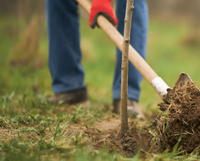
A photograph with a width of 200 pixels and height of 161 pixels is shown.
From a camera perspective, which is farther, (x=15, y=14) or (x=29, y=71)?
(x=15, y=14)

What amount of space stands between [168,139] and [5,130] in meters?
0.87

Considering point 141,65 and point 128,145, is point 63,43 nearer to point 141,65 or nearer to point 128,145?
point 141,65

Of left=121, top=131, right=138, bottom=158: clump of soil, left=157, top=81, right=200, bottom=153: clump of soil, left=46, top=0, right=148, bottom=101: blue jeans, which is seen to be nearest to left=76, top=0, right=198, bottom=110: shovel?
left=157, top=81, right=200, bottom=153: clump of soil

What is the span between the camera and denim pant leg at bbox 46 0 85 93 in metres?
2.21

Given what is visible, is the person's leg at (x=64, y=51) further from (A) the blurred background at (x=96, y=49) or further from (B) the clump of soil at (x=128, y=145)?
(B) the clump of soil at (x=128, y=145)

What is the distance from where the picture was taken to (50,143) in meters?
1.14

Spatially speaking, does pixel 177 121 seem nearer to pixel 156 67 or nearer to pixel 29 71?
pixel 29 71

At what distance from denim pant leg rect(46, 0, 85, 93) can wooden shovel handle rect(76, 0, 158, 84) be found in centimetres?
41

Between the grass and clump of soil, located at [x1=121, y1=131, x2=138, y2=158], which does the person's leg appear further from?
clump of soil, located at [x1=121, y1=131, x2=138, y2=158]

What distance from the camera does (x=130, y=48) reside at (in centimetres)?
151

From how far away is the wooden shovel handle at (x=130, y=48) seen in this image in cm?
142

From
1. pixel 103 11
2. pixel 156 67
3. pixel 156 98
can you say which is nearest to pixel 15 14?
pixel 156 67

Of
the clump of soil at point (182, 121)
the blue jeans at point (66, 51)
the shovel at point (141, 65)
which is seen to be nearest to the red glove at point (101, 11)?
the shovel at point (141, 65)

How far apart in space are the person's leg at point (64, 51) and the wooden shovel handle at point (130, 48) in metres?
0.42
